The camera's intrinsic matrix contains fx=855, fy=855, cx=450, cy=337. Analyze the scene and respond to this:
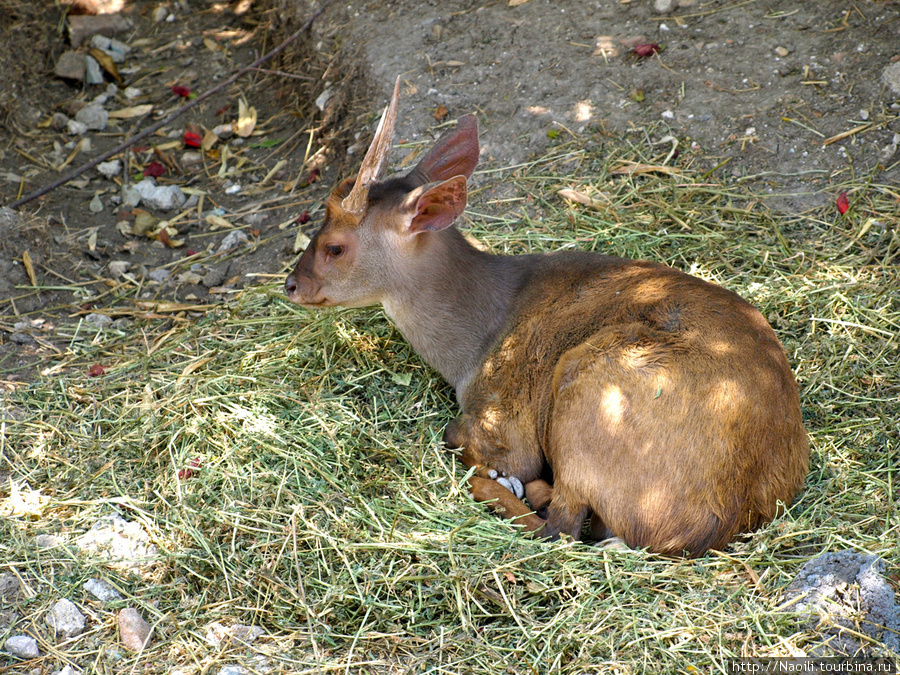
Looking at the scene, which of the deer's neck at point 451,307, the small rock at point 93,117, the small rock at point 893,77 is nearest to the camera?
the deer's neck at point 451,307

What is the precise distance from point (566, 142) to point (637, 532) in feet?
12.1

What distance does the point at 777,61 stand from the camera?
689 centimetres

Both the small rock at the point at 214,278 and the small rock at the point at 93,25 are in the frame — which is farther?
the small rock at the point at 93,25

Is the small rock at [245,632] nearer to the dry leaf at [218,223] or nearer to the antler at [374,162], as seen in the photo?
the antler at [374,162]

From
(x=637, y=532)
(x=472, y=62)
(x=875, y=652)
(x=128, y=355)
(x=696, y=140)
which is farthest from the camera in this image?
(x=472, y=62)

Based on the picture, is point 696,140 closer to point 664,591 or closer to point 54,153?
point 664,591

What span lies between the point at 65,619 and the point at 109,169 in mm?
4721

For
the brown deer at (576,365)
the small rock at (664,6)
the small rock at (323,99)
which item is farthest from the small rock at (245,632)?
the small rock at (664,6)

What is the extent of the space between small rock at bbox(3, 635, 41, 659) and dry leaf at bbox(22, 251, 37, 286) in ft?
10.4

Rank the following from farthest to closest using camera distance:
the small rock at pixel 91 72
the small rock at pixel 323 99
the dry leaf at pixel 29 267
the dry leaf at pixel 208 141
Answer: the small rock at pixel 91 72
the dry leaf at pixel 208 141
the small rock at pixel 323 99
the dry leaf at pixel 29 267

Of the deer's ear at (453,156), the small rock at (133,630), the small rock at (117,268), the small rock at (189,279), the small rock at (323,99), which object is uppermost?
the deer's ear at (453,156)

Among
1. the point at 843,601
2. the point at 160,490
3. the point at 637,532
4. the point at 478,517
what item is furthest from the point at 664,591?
the point at 160,490

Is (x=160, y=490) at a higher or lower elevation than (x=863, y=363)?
higher

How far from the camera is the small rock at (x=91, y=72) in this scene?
8.33 metres
